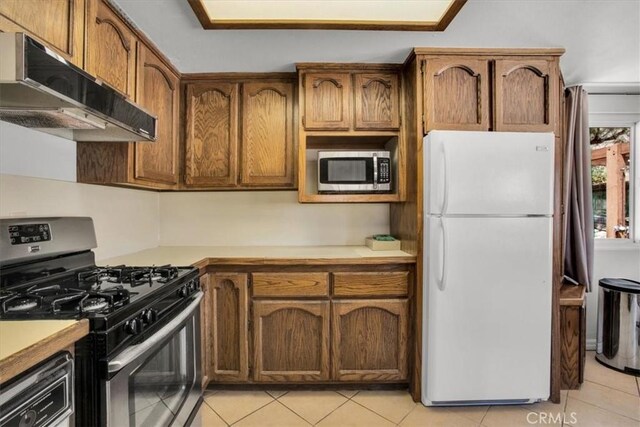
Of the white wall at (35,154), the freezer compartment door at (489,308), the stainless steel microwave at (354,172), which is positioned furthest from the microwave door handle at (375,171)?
the white wall at (35,154)

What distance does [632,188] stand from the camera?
273cm

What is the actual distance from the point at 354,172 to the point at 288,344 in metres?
1.21

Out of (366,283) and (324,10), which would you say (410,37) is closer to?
(324,10)

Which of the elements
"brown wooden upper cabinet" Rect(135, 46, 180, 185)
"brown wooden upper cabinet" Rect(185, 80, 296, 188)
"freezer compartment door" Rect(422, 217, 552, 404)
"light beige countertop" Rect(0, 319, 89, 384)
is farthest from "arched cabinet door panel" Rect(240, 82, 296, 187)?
"light beige countertop" Rect(0, 319, 89, 384)

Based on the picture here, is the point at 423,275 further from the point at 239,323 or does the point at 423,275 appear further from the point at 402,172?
the point at 239,323

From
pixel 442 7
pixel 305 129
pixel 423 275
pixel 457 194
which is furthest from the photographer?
pixel 305 129

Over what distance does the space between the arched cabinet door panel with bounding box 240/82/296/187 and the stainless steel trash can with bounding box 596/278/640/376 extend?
2499 millimetres

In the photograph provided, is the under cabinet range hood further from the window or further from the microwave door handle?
the window

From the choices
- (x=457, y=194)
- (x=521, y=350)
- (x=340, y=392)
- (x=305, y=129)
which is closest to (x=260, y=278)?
(x=340, y=392)

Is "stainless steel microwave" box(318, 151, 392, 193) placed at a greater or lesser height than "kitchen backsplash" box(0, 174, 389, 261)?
greater

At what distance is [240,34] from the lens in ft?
5.85

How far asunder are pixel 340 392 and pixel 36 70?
2131 mm

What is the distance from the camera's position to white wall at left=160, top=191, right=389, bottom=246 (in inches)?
102

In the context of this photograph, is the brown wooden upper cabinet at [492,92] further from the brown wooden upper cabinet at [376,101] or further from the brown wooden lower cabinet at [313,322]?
the brown wooden lower cabinet at [313,322]
